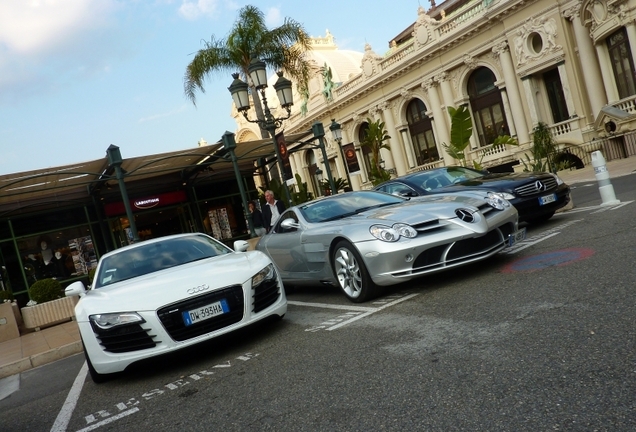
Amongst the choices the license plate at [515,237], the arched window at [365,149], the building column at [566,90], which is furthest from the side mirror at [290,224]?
the arched window at [365,149]

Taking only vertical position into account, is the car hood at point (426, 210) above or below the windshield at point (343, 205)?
below

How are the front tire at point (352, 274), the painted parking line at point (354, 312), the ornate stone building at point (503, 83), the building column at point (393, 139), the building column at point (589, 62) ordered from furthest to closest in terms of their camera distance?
the building column at point (393, 139) → the building column at point (589, 62) → the ornate stone building at point (503, 83) → the front tire at point (352, 274) → the painted parking line at point (354, 312)

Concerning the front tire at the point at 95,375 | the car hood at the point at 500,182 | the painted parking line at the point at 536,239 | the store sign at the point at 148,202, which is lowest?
the painted parking line at the point at 536,239

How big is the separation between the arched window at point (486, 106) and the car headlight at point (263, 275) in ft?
96.6

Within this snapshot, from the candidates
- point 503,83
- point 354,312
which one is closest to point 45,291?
point 354,312

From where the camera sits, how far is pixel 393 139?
4178 centimetres

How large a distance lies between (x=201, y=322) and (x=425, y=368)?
2.35 metres

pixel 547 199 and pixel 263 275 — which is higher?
pixel 263 275

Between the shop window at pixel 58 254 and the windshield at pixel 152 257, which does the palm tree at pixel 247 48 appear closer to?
the shop window at pixel 58 254

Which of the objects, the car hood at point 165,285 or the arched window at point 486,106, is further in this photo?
the arched window at point 486,106

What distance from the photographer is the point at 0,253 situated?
21531 millimetres

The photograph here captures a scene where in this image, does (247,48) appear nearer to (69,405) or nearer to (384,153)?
(384,153)

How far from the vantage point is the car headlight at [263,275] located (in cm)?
568

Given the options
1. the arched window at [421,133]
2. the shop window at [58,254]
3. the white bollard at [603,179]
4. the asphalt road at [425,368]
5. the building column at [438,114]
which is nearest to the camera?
→ the asphalt road at [425,368]
